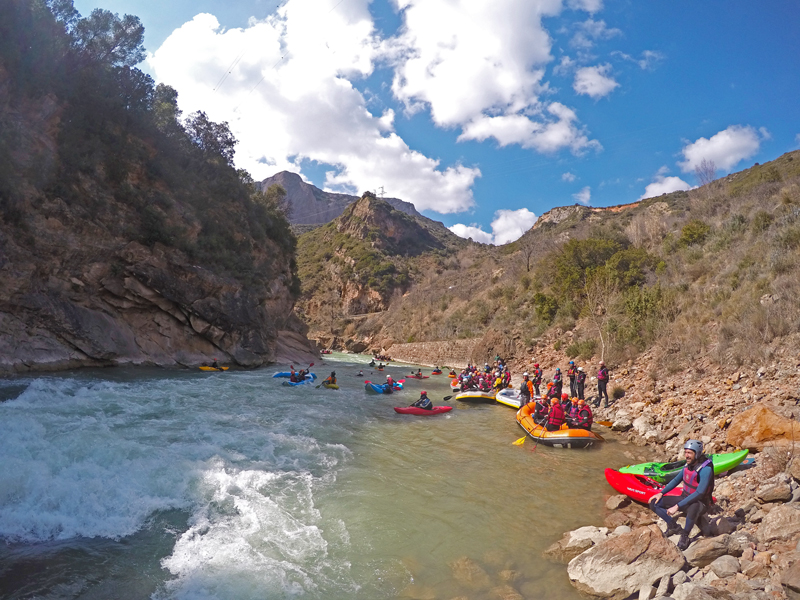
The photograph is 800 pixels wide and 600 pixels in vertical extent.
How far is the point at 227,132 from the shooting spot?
30.5 meters

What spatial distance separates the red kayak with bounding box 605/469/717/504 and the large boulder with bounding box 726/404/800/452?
1717 mm

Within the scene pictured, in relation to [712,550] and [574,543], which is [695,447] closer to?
[712,550]

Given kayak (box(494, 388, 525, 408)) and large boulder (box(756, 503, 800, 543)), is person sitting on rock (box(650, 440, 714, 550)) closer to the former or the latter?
large boulder (box(756, 503, 800, 543))

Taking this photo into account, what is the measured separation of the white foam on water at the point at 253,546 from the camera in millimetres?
4348

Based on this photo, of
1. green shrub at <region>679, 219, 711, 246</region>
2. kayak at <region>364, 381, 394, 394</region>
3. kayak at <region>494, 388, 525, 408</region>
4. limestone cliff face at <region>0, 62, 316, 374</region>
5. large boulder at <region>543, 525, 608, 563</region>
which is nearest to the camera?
large boulder at <region>543, 525, 608, 563</region>

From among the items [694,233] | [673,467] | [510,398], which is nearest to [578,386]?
[510,398]

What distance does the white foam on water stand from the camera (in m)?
4.35

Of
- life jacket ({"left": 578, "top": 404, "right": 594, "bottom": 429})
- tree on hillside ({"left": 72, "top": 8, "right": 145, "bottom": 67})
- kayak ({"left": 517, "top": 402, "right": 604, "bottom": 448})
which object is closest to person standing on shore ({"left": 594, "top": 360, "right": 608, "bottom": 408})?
A: life jacket ({"left": 578, "top": 404, "right": 594, "bottom": 429})

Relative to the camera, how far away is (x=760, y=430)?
22.4ft

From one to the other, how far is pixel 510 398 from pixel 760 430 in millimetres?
9207

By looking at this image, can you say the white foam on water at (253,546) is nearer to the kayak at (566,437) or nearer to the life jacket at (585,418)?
the kayak at (566,437)

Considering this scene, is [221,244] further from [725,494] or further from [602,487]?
[725,494]

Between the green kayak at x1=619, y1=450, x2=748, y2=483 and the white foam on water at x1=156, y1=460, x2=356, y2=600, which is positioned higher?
the green kayak at x1=619, y1=450, x2=748, y2=483

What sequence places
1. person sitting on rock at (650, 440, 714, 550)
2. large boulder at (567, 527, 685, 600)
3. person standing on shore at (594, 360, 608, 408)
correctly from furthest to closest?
person standing on shore at (594, 360, 608, 408) → person sitting on rock at (650, 440, 714, 550) → large boulder at (567, 527, 685, 600)
